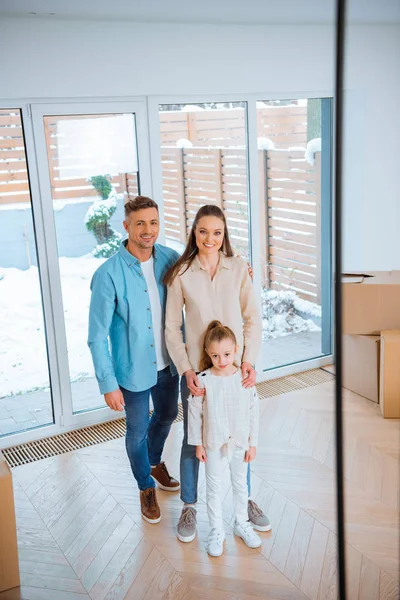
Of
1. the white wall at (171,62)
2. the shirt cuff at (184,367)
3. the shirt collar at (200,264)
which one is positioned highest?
the white wall at (171,62)

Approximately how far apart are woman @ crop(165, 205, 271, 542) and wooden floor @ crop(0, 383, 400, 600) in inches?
8.6

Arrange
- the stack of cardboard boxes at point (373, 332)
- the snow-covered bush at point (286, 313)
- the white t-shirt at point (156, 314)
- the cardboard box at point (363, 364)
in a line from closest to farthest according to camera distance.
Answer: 1. the white t-shirt at point (156, 314)
2. the stack of cardboard boxes at point (373, 332)
3. the cardboard box at point (363, 364)
4. the snow-covered bush at point (286, 313)

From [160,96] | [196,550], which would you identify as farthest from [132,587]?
[160,96]

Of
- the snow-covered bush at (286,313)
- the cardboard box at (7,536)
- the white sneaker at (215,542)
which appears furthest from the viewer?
the snow-covered bush at (286,313)

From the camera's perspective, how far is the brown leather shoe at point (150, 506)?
112 inches

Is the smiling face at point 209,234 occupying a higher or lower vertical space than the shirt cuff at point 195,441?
higher

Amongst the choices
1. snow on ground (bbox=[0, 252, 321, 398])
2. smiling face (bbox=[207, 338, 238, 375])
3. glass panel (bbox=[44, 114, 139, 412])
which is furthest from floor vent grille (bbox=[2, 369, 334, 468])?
smiling face (bbox=[207, 338, 238, 375])

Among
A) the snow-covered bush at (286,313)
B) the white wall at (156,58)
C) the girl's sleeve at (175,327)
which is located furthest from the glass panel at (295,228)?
the girl's sleeve at (175,327)

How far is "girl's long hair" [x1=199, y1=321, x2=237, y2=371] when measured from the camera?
2.46m

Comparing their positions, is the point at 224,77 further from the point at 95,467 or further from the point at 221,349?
the point at 95,467

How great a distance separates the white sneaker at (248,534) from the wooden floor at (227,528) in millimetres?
27

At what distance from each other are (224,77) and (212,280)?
1.70m

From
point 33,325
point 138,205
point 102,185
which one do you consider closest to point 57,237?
point 102,185

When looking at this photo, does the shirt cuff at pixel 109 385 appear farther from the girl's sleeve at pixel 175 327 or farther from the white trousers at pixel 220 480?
the white trousers at pixel 220 480
